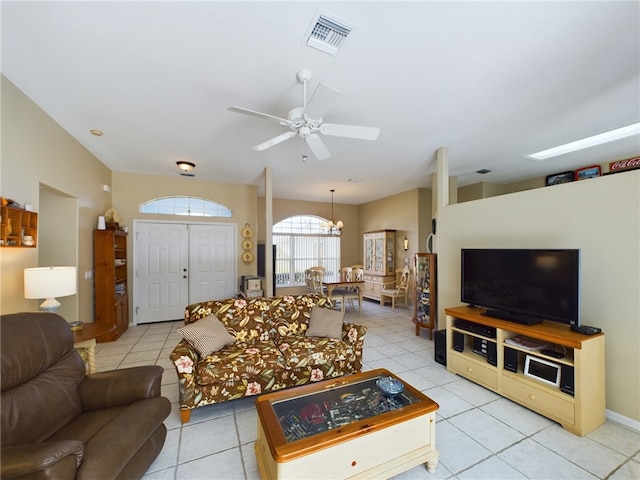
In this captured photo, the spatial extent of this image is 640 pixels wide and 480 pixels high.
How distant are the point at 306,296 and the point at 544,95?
3.22 meters

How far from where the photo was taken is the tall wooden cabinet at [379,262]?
22.2 feet

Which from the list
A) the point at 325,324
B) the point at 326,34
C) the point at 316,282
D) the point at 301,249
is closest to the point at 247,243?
the point at 316,282

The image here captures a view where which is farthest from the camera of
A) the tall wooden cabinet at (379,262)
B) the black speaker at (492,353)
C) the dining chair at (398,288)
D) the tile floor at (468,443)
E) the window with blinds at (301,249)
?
the window with blinds at (301,249)

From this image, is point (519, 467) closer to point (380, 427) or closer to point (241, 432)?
point (380, 427)

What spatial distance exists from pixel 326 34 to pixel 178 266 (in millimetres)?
5005

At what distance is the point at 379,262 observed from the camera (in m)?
6.98

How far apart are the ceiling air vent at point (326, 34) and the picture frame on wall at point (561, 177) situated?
496 cm

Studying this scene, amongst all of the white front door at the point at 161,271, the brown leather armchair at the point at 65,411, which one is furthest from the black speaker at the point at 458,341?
the white front door at the point at 161,271

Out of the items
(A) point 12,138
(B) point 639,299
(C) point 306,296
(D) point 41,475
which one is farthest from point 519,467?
(A) point 12,138

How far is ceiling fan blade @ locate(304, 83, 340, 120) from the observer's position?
189 cm

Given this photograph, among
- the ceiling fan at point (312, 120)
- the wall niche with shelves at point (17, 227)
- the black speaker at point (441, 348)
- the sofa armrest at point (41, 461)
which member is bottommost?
the black speaker at point (441, 348)

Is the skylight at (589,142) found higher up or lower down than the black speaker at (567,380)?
higher up

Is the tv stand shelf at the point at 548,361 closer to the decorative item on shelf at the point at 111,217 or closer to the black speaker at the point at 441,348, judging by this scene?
the black speaker at the point at 441,348

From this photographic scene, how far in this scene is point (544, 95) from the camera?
252cm
